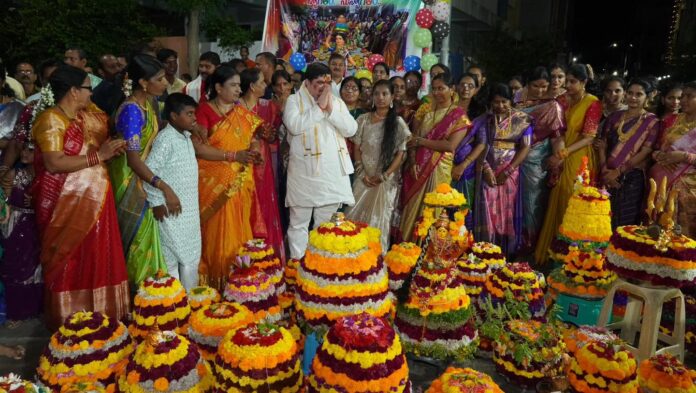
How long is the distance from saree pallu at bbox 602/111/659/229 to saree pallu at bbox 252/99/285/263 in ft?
10.7

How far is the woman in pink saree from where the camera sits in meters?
4.24

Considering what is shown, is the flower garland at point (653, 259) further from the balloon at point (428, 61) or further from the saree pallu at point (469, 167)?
the balloon at point (428, 61)

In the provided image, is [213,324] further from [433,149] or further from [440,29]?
[440,29]

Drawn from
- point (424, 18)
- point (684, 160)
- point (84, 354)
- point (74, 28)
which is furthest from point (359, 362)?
point (74, 28)

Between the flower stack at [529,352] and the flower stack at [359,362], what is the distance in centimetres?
113

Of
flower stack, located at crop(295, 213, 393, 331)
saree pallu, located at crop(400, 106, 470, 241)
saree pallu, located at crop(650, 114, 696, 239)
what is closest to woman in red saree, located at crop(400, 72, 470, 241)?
saree pallu, located at crop(400, 106, 470, 241)

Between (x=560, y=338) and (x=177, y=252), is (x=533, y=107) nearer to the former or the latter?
(x=560, y=338)

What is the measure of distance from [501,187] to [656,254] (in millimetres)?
2179

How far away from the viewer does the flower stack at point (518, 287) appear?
10.5 feet

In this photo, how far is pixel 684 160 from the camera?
4.25 m

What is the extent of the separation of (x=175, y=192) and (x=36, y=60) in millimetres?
9543

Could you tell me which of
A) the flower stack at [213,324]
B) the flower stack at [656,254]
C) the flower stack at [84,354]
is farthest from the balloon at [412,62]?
the flower stack at [84,354]

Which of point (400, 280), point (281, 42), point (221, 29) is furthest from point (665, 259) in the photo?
point (221, 29)

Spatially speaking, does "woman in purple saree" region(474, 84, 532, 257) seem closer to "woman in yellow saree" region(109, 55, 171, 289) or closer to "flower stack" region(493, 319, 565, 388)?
"flower stack" region(493, 319, 565, 388)
